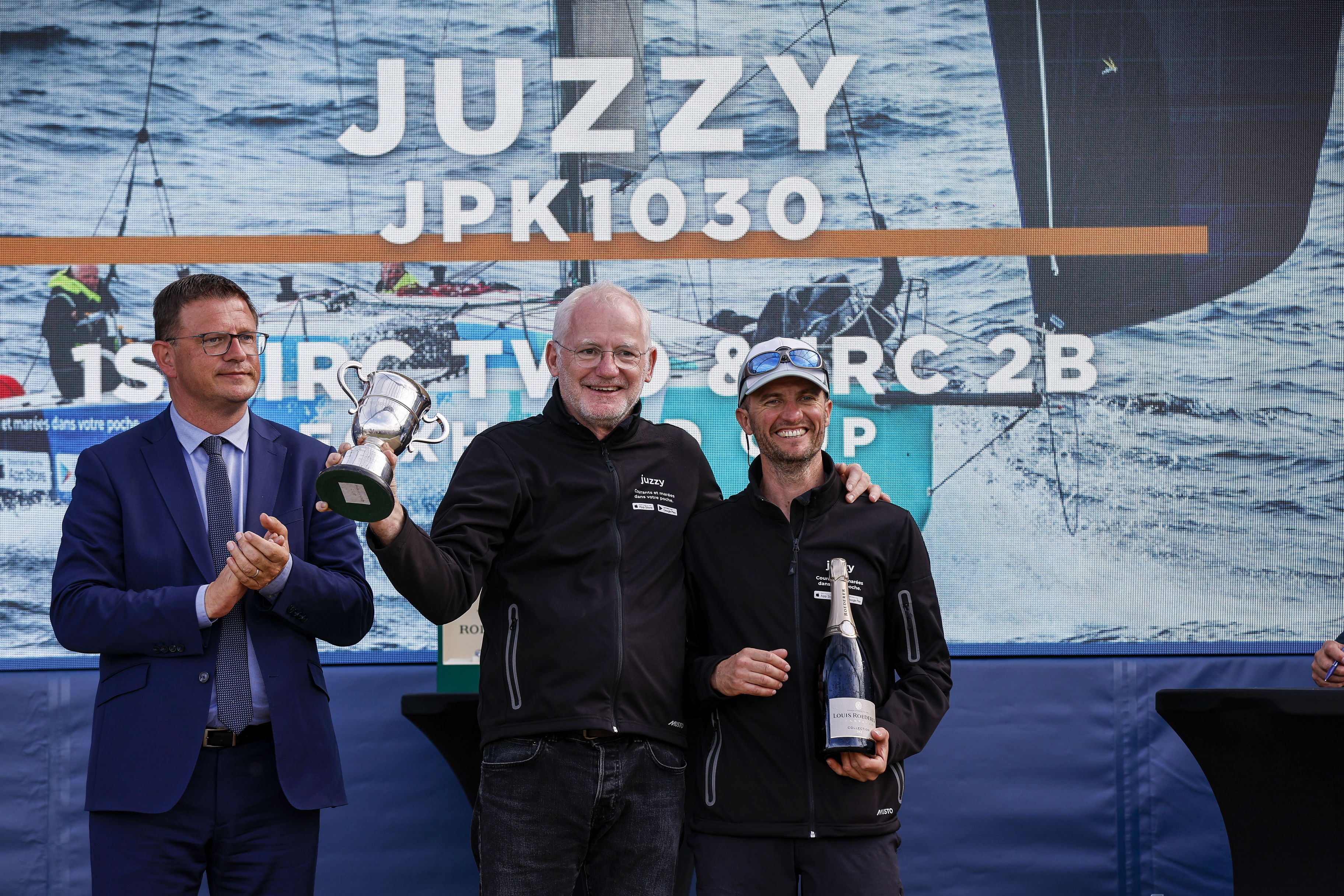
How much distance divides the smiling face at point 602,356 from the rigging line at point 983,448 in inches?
61.6

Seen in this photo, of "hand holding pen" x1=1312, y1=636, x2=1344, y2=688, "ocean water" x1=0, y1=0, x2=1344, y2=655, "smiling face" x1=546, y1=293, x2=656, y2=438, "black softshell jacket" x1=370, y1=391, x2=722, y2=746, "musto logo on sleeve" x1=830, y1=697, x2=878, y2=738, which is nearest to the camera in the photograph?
"musto logo on sleeve" x1=830, y1=697, x2=878, y2=738

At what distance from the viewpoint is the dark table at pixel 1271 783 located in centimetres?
267

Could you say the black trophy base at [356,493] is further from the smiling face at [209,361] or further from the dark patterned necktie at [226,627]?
the smiling face at [209,361]

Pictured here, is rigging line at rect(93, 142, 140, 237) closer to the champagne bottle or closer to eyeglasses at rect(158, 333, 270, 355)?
eyeglasses at rect(158, 333, 270, 355)

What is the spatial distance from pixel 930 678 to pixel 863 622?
0.16 meters

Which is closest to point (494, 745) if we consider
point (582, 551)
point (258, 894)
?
point (582, 551)

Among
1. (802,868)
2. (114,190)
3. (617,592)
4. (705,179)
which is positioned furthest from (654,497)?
(114,190)

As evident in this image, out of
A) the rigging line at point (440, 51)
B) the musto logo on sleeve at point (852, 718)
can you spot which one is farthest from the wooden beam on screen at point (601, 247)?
the musto logo on sleeve at point (852, 718)

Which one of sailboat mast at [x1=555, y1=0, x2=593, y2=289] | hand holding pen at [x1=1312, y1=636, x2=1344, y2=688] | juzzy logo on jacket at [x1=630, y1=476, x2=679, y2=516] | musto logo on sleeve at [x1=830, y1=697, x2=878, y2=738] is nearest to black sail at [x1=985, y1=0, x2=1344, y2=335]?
hand holding pen at [x1=1312, y1=636, x2=1344, y2=688]

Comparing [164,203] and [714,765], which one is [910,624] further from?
[164,203]

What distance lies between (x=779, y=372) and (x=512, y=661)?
0.73m

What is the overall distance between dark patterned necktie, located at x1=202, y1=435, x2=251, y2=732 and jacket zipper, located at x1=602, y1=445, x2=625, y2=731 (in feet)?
2.24

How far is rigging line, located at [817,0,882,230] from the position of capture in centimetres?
344

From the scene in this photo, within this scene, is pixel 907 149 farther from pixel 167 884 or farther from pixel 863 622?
pixel 167 884
